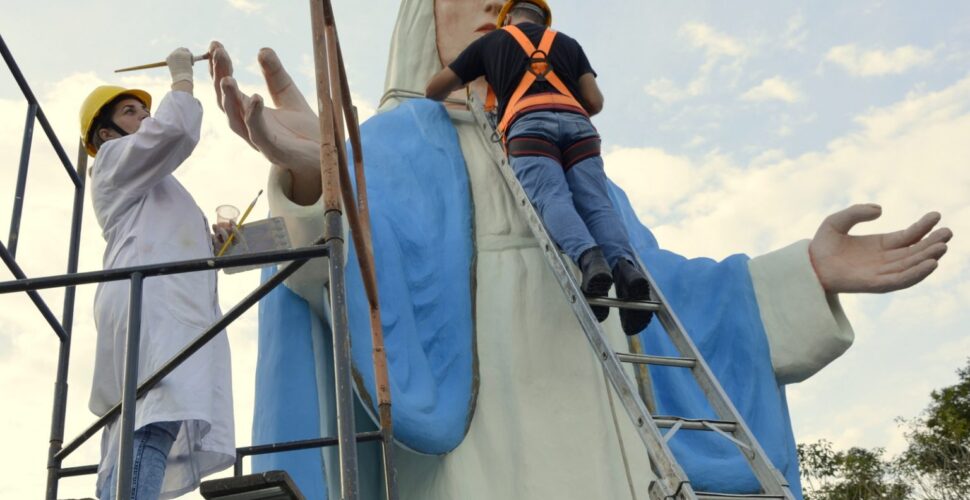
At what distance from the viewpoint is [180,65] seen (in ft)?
13.3

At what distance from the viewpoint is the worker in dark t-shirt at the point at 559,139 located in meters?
5.23

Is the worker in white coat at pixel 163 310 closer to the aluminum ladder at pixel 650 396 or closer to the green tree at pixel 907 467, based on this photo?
the aluminum ladder at pixel 650 396

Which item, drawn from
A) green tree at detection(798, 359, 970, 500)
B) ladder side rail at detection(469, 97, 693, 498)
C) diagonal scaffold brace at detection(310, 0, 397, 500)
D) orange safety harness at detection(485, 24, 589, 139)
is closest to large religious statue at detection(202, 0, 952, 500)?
ladder side rail at detection(469, 97, 693, 498)

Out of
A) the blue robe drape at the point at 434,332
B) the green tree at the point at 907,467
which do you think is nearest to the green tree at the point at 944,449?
the green tree at the point at 907,467

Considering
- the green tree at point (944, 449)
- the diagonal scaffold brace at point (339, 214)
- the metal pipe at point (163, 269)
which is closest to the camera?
the diagonal scaffold brace at point (339, 214)

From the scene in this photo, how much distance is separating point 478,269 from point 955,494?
10.8 meters

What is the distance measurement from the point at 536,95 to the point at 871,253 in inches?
69.5

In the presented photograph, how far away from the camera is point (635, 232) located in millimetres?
6797

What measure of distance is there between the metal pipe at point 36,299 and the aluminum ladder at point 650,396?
6.33 ft

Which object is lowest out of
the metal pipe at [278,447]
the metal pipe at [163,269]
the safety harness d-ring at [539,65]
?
the metal pipe at [278,447]

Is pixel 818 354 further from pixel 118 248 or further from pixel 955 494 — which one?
pixel 955 494

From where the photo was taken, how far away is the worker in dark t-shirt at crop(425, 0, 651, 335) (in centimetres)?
523

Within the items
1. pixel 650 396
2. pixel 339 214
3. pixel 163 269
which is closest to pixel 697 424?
pixel 650 396

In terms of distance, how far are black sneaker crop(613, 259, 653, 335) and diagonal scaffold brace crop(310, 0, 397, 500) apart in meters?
1.14
